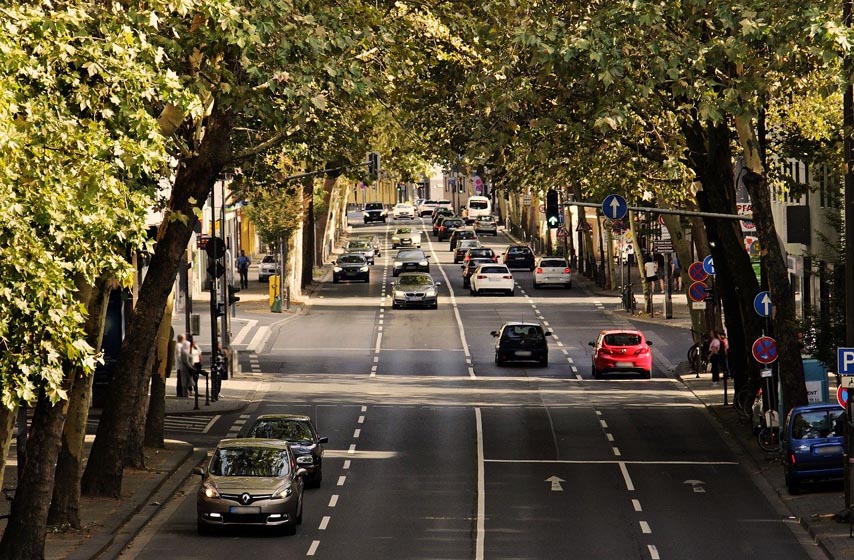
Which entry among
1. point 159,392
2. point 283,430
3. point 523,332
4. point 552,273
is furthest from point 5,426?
point 552,273

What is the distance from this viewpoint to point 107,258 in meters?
18.6

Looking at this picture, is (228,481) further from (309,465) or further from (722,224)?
(722,224)

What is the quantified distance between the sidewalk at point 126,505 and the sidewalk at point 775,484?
10372 mm

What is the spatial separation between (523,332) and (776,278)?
20.7 m

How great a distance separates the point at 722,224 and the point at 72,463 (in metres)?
16.4

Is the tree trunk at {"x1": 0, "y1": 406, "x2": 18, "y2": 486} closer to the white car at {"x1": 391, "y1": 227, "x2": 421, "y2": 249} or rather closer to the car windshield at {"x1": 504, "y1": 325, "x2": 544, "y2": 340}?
the car windshield at {"x1": 504, "y1": 325, "x2": 544, "y2": 340}

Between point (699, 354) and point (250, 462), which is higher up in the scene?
point (699, 354)

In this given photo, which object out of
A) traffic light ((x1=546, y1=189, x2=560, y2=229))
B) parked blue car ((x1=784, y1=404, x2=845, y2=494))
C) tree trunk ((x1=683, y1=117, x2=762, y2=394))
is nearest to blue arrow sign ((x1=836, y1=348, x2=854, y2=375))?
parked blue car ((x1=784, y1=404, x2=845, y2=494))

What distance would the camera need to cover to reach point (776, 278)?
3106 centimetres

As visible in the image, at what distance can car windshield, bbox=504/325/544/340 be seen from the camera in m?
51.3

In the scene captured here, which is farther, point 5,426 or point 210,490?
point 210,490

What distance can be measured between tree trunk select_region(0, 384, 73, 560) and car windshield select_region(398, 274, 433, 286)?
47346mm

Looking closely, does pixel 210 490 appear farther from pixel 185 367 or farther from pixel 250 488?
pixel 185 367

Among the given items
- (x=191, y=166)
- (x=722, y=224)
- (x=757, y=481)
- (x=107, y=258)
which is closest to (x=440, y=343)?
(x=722, y=224)
